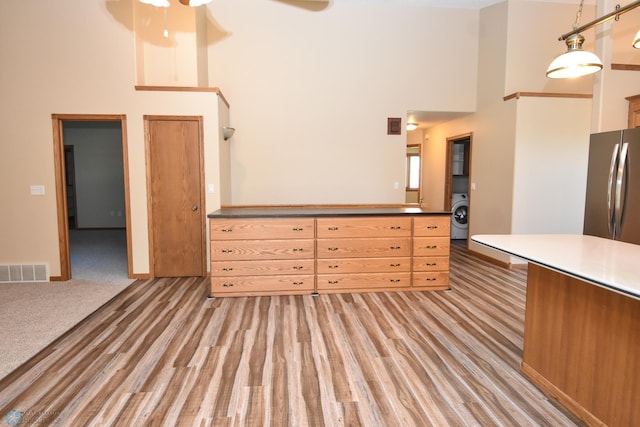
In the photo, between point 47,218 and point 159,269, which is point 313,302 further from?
point 47,218

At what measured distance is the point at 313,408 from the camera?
1.76m

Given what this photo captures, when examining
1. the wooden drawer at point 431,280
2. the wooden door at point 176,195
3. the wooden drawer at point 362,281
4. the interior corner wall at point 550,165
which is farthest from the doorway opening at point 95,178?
the interior corner wall at point 550,165

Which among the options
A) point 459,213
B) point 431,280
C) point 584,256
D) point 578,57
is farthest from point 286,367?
point 459,213

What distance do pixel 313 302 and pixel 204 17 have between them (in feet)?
13.9

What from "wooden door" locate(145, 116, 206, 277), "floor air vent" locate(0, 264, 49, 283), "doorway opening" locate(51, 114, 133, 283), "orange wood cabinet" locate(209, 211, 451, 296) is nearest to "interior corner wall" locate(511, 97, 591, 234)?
"orange wood cabinet" locate(209, 211, 451, 296)

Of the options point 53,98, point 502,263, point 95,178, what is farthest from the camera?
point 95,178

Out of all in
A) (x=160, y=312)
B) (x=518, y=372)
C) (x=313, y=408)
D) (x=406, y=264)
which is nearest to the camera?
(x=313, y=408)

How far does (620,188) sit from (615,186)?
1.7 inches

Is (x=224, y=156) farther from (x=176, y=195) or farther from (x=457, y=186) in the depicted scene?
(x=457, y=186)

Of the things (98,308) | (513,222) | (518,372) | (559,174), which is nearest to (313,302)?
(518,372)

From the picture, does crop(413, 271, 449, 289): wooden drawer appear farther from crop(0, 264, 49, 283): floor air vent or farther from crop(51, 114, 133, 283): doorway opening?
crop(51, 114, 133, 283): doorway opening

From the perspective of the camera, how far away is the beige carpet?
2383 millimetres

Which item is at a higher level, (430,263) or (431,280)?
(430,263)

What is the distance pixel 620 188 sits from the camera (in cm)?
279
